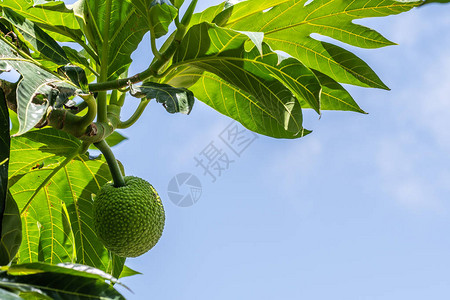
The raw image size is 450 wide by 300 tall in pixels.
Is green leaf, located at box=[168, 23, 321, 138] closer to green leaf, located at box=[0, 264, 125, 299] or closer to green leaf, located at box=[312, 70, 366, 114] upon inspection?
green leaf, located at box=[312, 70, 366, 114]

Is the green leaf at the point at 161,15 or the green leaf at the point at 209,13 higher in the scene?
the green leaf at the point at 209,13

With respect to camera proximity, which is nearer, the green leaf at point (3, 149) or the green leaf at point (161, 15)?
the green leaf at point (3, 149)

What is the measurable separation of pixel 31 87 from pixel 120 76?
0.56m

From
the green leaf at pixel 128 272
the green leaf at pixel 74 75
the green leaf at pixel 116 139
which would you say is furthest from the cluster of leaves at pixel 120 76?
the green leaf at pixel 116 139

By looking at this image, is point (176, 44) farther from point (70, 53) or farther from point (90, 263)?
point (90, 263)

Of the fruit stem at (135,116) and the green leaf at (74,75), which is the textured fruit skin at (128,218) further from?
the green leaf at (74,75)

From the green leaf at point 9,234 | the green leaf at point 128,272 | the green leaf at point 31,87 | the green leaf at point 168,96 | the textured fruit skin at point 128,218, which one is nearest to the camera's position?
the green leaf at point 31,87

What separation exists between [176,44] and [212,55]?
9cm

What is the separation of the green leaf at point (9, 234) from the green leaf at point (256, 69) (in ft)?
1.69

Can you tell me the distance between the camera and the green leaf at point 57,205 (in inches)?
65.2

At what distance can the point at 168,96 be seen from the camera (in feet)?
4.10

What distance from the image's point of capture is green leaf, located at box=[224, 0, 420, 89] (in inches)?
58.7

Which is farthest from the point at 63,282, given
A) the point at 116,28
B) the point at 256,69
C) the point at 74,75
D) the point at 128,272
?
the point at 128,272

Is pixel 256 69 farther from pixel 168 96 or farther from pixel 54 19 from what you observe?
pixel 54 19
